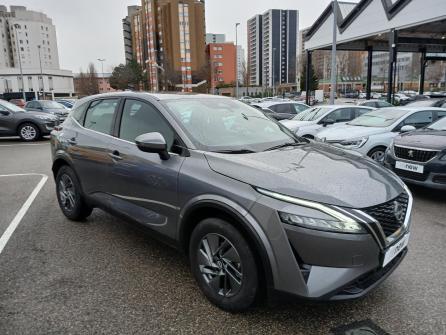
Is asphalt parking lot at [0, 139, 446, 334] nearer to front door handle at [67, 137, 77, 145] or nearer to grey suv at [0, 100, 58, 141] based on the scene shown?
front door handle at [67, 137, 77, 145]

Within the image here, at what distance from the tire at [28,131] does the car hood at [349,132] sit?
11.2 metres

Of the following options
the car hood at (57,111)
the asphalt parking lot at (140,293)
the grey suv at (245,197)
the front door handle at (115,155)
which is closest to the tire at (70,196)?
the asphalt parking lot at (140,293)

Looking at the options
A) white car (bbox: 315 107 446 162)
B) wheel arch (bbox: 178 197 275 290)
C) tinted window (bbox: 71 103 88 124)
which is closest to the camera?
wheel arch (bbox: 178 197 275 290)

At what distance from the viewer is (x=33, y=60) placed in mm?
124938

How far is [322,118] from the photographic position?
1100cm

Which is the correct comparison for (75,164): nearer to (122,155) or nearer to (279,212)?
(122,155)

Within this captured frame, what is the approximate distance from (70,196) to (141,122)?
1866 millimetres

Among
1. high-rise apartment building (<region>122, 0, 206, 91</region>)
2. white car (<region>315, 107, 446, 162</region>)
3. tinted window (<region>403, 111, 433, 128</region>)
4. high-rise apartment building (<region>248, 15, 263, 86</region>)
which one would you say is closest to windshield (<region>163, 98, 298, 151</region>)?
white car (<region>315, 107, 446, 162</region>)

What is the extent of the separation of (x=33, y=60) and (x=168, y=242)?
466ft

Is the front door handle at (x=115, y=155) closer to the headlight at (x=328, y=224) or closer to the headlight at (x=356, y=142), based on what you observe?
the headlight at (x=328, y=224)

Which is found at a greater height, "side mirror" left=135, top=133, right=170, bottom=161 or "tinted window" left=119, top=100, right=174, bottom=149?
"tinted window" left=119, top=100, right=174, bottom=149

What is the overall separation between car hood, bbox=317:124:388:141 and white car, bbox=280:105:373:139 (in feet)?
6.00

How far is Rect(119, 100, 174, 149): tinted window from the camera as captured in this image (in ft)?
11.0

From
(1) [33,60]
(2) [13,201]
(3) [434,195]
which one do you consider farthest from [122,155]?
(1) [33,60]
